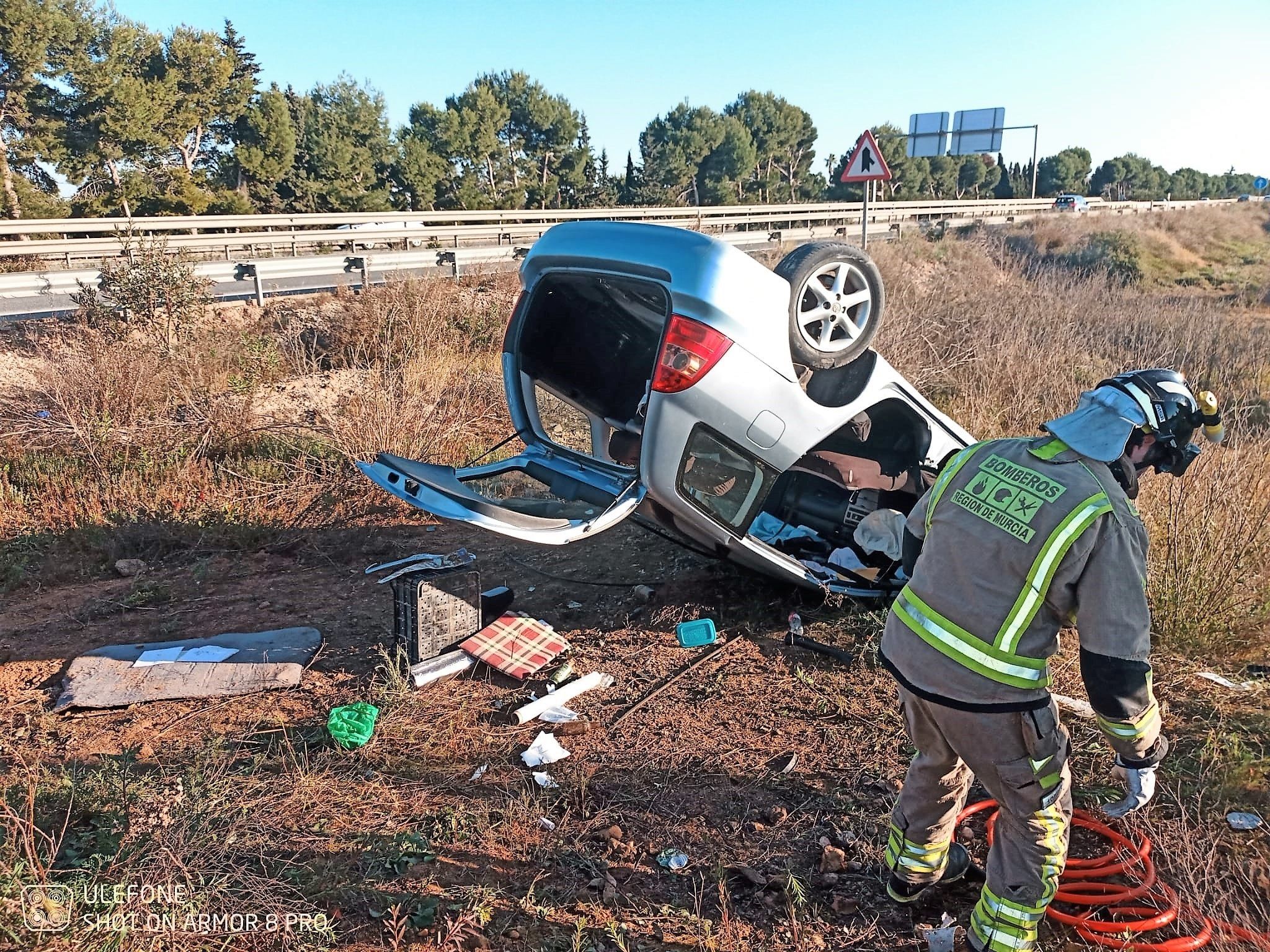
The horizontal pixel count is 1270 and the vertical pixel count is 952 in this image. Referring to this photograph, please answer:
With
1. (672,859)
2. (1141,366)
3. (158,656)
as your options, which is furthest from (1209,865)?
(1141,366)

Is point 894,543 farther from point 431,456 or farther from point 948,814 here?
point 431,456

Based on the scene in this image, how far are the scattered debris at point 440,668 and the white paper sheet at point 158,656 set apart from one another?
1251mm

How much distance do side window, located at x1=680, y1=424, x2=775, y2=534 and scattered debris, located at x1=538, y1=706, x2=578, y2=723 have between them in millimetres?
1114

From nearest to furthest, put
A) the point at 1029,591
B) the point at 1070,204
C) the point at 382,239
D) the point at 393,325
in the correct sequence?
1. the point at 1029,591
2. the point at 393,325
3. the point at 382,239
4. the point at 1070,204

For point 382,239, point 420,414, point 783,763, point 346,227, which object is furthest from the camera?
point 346,227

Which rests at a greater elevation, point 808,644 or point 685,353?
point 685,353

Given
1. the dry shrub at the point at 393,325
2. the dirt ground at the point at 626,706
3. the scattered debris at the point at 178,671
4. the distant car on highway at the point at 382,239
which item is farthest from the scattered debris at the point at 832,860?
the distant car on highway at the point at 382,239

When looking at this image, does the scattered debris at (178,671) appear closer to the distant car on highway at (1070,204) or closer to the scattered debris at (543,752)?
the scattered debris at (543,752)

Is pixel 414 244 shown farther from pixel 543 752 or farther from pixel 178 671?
pixel 543 752

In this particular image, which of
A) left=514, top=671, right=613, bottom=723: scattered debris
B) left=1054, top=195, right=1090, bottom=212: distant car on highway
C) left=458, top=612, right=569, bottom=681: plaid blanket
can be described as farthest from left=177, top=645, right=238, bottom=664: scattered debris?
left=1054, top=195, right=1090, bottom=212: distant car on highway

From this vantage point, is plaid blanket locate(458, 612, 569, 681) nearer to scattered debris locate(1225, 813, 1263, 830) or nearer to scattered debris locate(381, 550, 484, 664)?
scattered debris locate(381, 550, 484, 664)

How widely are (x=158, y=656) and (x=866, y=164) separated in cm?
971

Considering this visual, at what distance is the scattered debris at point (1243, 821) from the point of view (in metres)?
3.02

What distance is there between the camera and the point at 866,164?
10641 mm
